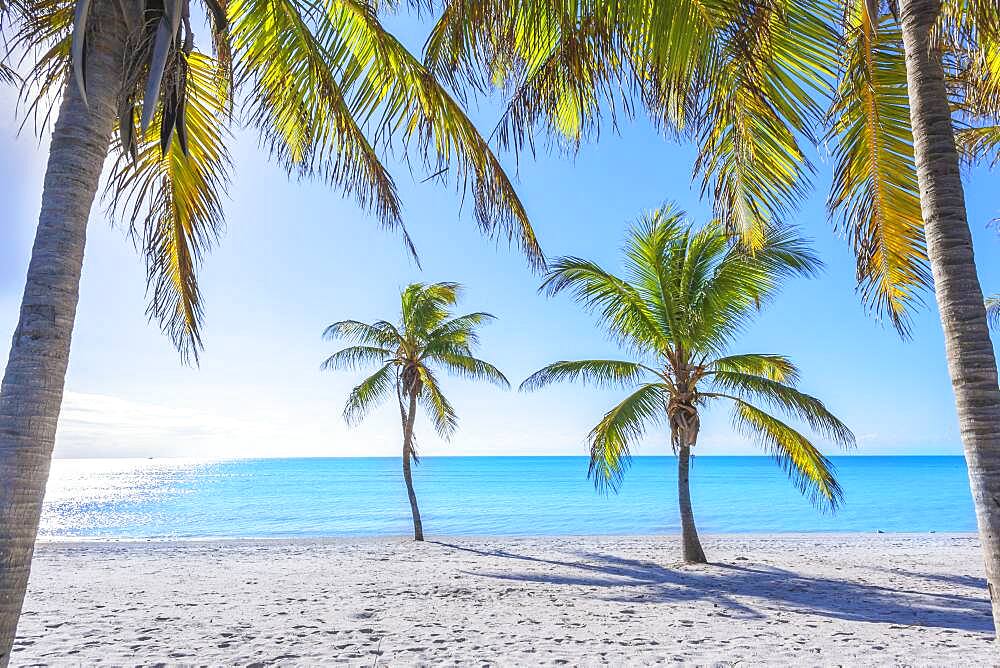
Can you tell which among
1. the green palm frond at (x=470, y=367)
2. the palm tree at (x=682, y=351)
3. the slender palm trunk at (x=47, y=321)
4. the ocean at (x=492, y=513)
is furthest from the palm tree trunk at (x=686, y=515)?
the ocean at (x=492, y=513)

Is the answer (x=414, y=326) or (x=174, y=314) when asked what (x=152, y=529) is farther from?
(x=174, y=314)

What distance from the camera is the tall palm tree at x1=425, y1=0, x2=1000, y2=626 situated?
2922mm

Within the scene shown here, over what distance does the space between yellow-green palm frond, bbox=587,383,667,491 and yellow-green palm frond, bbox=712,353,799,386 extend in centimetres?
126

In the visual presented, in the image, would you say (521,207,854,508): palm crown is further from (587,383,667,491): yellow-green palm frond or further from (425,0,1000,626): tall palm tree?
(425,0,1000,626): tall palm tree

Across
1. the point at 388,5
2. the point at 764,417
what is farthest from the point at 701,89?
the point at 764,417

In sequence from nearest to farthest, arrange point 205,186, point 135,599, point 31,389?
point 31,389 → point 205,186 → point 135,599

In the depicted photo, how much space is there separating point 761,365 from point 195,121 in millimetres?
8854

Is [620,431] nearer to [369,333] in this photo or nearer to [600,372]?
[600,372]

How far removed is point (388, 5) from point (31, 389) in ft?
13.3

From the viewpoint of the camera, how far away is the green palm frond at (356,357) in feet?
48.1

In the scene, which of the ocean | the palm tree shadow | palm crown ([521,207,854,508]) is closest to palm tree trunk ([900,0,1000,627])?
the palm tree shadow

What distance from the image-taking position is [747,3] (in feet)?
10.4

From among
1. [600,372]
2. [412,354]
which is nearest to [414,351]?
[412,354]

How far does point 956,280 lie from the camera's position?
291 centimetres
